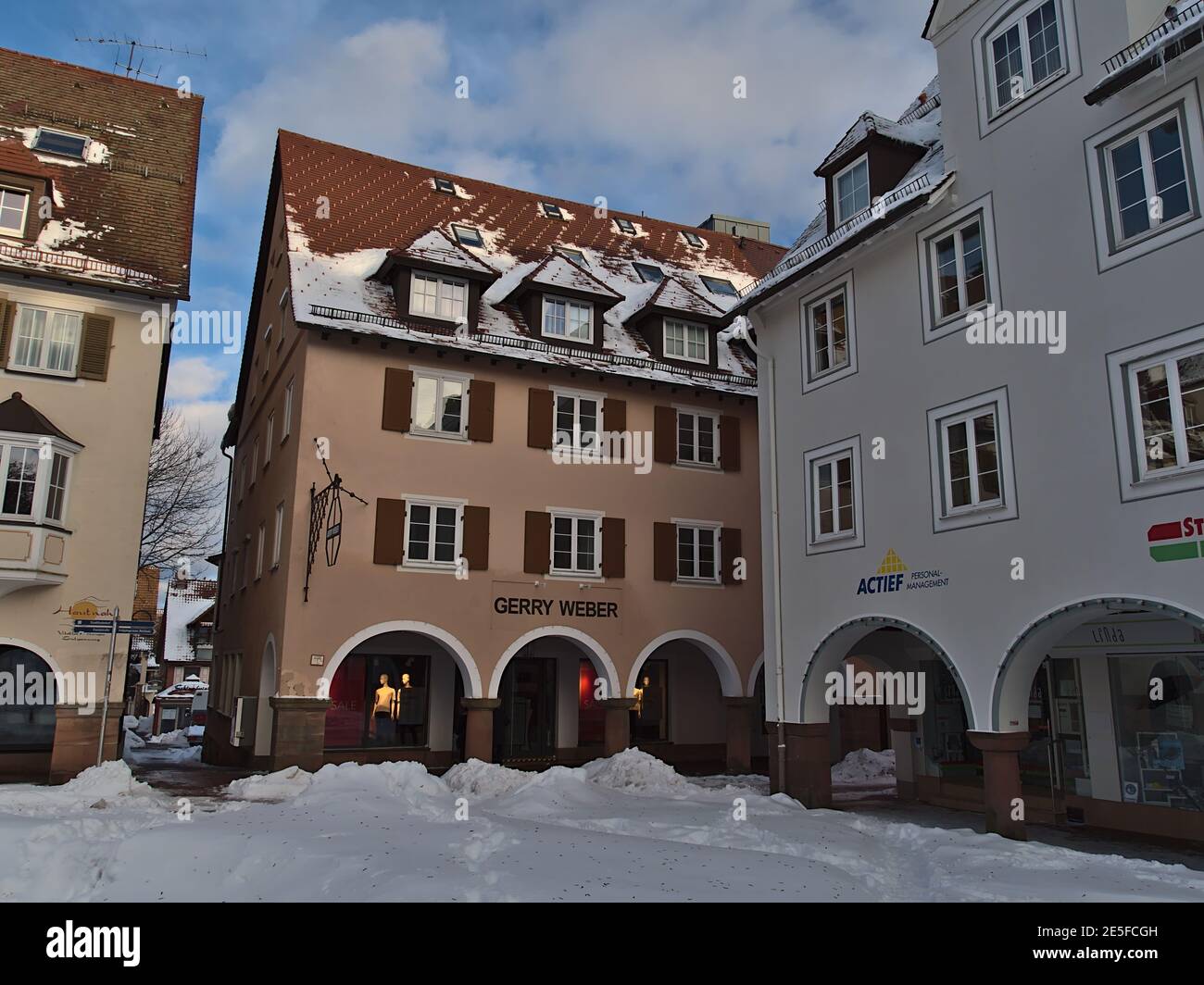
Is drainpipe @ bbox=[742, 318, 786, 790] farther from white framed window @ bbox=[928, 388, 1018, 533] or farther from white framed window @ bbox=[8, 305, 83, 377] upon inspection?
white framed window @ bbox=[8, 305, 83, 377]

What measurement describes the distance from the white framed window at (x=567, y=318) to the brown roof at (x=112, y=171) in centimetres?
810

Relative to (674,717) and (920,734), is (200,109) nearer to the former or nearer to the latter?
(674,717)

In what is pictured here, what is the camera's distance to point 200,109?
24.8 meters

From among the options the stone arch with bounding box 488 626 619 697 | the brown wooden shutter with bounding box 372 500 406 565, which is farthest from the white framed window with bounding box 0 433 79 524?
the stone arch with bounding box 488 626 619 697

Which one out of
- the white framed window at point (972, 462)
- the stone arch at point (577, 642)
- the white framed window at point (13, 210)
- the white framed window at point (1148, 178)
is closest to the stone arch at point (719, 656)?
the stone arch at point (577, 642)

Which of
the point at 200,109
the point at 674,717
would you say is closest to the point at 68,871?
the point at 674,717

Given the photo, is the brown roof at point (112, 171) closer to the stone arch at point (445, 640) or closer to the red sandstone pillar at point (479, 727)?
the stone arch at point (445, 640)

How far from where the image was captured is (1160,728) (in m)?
14.8

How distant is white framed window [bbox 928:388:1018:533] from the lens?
1416 cm

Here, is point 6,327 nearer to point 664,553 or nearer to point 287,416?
point 287,416

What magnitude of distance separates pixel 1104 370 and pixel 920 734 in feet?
29.6

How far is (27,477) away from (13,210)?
19.0ft

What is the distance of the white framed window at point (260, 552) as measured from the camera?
79.8 feet

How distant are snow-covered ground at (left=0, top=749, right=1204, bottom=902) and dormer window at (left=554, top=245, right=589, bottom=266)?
639 inches
